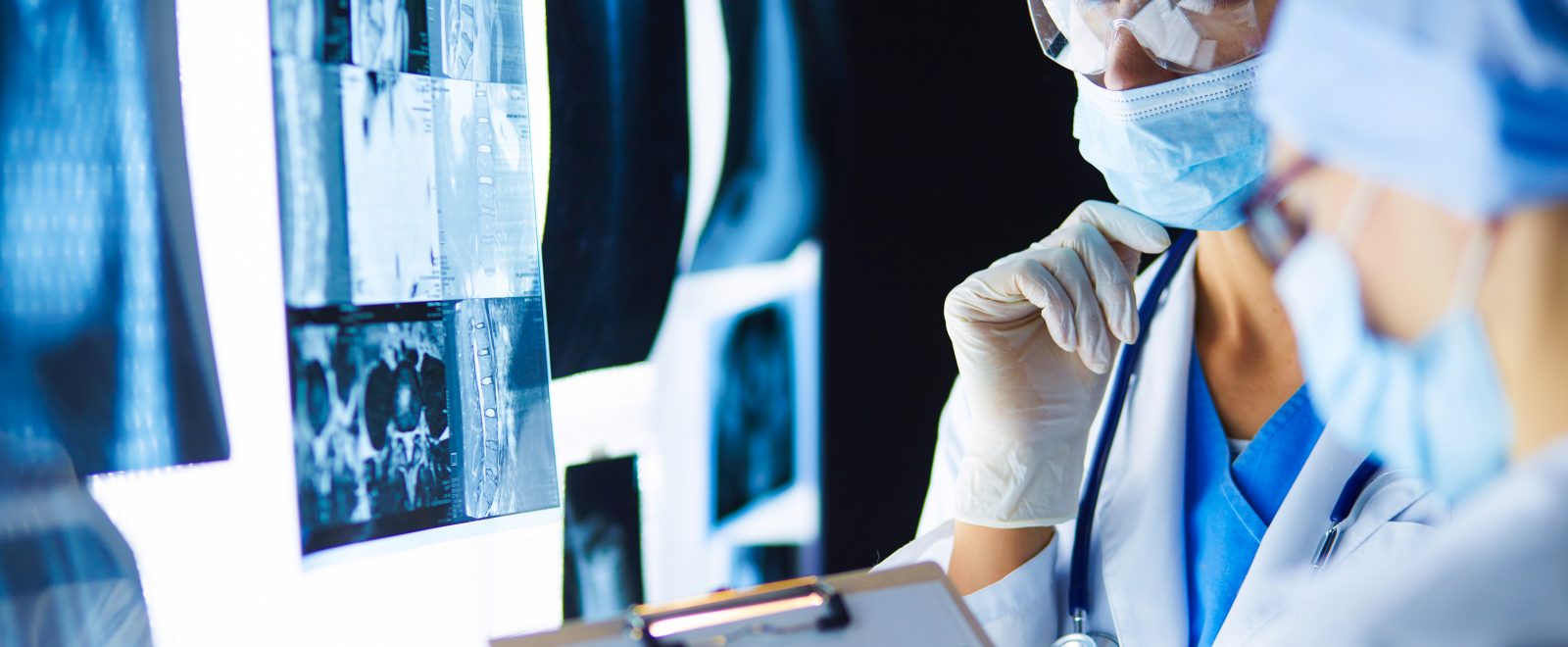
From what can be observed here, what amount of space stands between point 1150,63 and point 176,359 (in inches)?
35.5

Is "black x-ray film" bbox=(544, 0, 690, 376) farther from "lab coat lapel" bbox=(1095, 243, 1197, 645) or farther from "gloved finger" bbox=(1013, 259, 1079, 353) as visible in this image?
"lab coat lapel" bbox=(1095, 243, 1197, 645)

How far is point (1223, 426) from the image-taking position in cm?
112

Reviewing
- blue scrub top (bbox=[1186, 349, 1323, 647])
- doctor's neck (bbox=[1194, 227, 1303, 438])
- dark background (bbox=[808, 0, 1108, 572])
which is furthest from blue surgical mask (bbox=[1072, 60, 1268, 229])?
dark background (bbox=[808, 0, 1108, 572])

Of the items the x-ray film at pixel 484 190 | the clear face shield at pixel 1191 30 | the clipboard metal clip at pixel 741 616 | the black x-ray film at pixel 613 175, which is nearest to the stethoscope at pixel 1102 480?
the clear face shield at pixel 1191 30

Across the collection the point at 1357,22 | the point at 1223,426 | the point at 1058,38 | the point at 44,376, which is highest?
the point at 1058,38

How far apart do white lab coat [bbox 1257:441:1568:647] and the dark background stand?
106 centimetres

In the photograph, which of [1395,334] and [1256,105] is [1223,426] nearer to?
[1256,105]

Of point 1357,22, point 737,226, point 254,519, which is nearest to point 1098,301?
point 737,226

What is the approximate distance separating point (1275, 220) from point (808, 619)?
1.25 feet

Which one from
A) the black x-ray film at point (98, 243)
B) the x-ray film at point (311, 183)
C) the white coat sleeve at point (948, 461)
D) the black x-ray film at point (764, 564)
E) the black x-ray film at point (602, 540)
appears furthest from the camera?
the black x-ray film at point (764, 564)

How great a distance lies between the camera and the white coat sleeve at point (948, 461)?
1241 millimetres

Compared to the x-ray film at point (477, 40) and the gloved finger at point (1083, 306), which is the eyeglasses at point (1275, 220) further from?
the x-ray film at point (477, 40)

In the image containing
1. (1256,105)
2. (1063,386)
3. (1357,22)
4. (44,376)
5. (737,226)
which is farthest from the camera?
(737,226)

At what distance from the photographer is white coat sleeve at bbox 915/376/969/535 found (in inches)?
48.9
